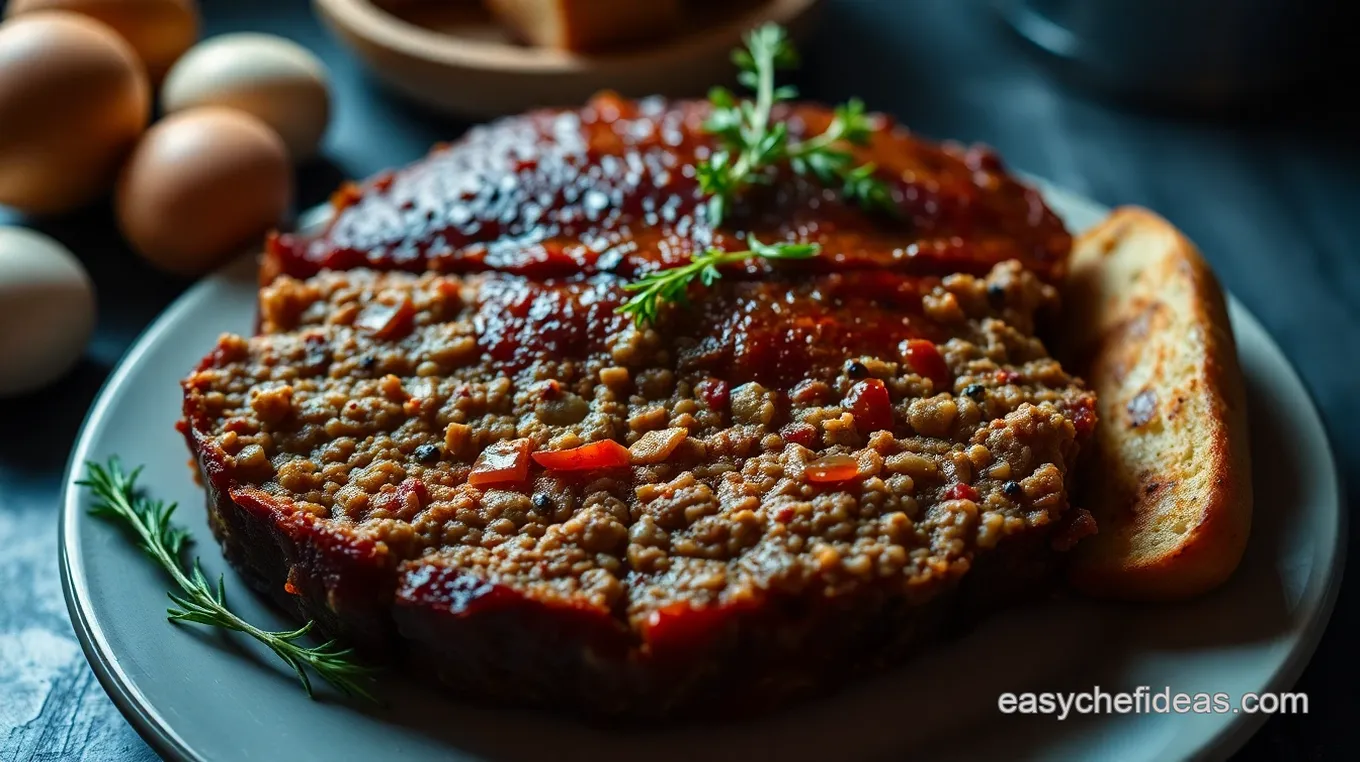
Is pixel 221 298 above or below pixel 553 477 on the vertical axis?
below

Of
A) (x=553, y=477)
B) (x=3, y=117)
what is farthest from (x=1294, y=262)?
(x=3, y=117)

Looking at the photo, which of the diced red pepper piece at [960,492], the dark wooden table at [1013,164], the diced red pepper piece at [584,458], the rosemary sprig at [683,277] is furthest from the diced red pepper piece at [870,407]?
the dark wooden table at [1013,164]

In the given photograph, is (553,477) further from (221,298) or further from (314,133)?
(314,133)

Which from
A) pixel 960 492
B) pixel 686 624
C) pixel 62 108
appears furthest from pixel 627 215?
pixel 62 108

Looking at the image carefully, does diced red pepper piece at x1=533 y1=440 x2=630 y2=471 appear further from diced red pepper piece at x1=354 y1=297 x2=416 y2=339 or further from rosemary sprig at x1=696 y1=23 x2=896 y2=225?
rosemary sprig at x1=696 y1=23 x2=896 y2=225

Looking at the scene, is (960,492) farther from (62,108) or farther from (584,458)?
(62,108)
